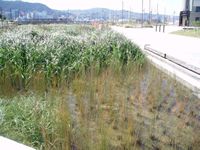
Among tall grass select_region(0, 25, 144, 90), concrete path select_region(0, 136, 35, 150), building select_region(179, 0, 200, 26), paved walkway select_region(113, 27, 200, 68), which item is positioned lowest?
paved walkway select_region(113, 27, 200, 68)

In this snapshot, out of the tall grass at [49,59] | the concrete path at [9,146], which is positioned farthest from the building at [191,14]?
the concrete path at [9,146]

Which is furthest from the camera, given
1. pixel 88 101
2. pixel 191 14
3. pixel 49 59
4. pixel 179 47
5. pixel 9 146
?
pixel 191 14

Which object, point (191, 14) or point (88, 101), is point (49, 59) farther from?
point (191, 14)

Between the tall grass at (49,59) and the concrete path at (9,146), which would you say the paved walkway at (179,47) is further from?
the concrete path at (9,146)

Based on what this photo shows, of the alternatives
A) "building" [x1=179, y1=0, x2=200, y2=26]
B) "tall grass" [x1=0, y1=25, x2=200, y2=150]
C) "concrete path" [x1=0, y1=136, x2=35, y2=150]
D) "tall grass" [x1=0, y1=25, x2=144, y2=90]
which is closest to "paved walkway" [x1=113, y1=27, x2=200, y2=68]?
"tall grass" [x1=0, y1=25, x2=144, y2=90]

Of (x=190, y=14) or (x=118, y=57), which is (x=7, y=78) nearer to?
(x=118, y=57)

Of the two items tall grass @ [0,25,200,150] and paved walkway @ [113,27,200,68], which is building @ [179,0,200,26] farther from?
tall grass @ [0,25,200,150]

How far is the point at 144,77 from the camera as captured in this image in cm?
852

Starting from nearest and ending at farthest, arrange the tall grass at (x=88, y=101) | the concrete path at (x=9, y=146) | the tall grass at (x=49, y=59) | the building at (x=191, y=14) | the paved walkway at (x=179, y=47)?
the concrete path at (x=9, y=146) → the tall grass at (x=88, y=101) → the tall grass at (x=49, y=59) → the paved walkway at (x=179, y=47) → the building at (x=191, y=14)

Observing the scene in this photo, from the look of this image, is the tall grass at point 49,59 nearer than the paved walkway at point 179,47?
Yes

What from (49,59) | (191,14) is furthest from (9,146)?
(191,14)

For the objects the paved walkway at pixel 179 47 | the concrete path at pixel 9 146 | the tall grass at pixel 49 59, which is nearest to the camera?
the concrete path at pixel 9 146

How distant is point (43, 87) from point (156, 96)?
1.98 metres

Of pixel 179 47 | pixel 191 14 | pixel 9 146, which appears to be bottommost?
pixel 179 47
